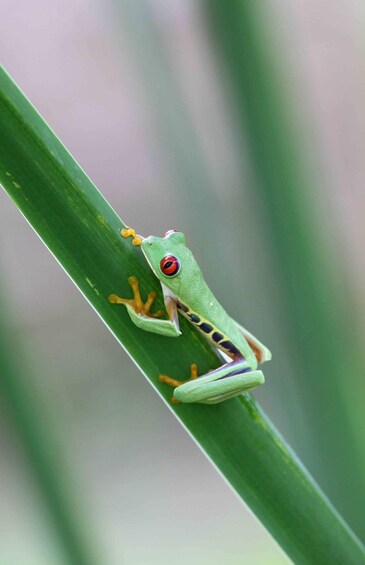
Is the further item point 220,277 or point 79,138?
point 79,138

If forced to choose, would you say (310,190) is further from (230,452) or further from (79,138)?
(79,138)

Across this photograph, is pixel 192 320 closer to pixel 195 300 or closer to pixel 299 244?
pixel 195 300

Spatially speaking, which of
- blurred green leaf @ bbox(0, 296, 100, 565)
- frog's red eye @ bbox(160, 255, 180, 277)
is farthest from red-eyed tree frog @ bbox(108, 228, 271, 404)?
blurred green leaf @ bbox(0, 296, 100, 565)

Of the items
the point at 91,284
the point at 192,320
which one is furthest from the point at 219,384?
the point at 91,284

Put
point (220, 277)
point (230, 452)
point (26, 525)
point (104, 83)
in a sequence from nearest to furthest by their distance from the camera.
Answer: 1. point (230, 452)
2. point (220, 277)
3. point (26, 525)
4. point (104, 83)

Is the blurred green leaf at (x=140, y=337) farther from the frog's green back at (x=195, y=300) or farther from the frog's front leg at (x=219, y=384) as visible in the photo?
the frog's green back at (x=195, y=300)

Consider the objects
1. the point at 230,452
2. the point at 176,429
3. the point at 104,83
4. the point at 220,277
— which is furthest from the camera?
the point at 104,83

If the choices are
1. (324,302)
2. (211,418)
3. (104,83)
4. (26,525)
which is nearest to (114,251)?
(211,418)

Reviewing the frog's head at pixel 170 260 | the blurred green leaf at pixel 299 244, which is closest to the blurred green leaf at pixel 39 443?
the frog's head at pixel 170 260
